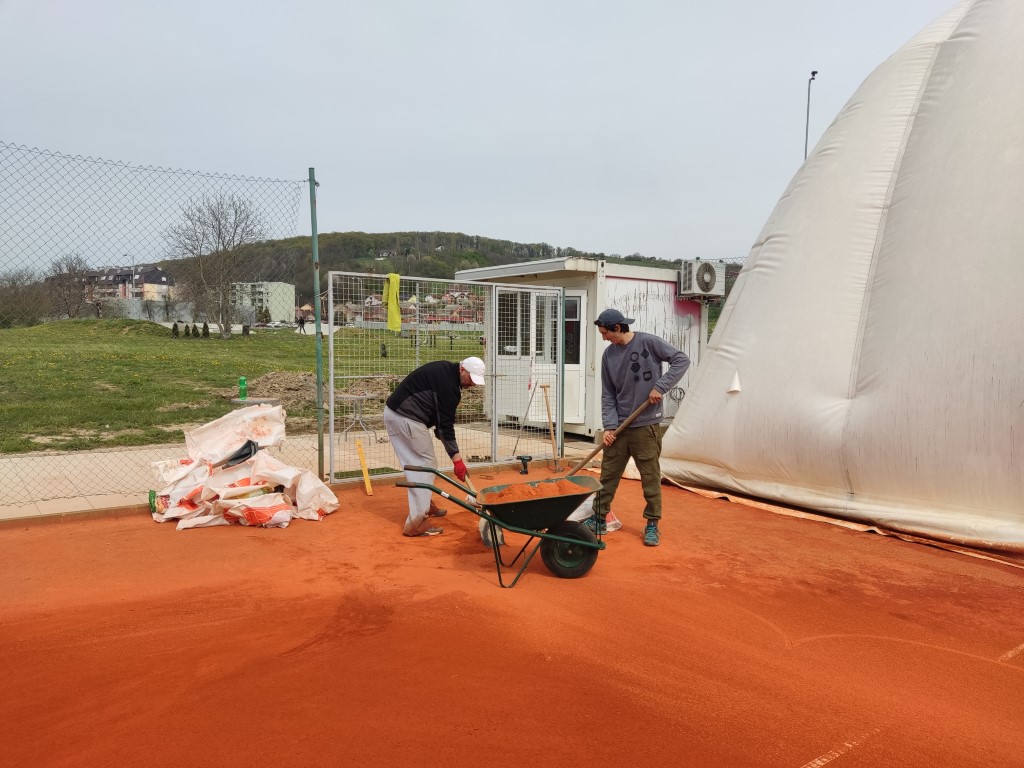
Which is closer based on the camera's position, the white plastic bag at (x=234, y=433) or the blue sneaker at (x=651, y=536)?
the blue sneaker at (x=651, y=536)

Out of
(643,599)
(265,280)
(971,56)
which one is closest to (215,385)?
(265,280)

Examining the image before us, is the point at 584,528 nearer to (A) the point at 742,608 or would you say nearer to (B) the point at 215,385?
(A) the point at 742,608

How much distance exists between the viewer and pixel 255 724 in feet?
8.92

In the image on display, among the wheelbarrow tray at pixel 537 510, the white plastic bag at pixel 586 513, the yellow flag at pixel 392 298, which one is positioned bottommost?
the white plastic bag at pixel 586 513

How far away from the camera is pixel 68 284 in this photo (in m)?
6.55

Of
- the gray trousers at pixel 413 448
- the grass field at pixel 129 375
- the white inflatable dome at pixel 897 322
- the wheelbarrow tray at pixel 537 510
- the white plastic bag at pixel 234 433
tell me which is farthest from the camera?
the grass field at pixel 129 375

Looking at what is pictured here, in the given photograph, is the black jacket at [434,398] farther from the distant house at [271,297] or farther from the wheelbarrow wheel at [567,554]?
the distant house at [271,297]

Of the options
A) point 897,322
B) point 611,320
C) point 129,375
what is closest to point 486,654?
point 611,320

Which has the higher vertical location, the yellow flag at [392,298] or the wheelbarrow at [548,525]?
the yellow flag at [392,298]

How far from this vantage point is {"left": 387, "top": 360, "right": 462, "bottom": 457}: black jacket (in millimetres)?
5426

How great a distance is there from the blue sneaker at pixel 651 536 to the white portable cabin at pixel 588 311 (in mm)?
3946

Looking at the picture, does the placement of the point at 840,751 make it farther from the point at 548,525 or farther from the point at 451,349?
the point at 451,349

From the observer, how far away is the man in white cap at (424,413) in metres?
5.42

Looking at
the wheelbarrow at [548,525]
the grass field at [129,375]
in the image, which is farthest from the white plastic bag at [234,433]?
the wheelbarrow at [548,525]
